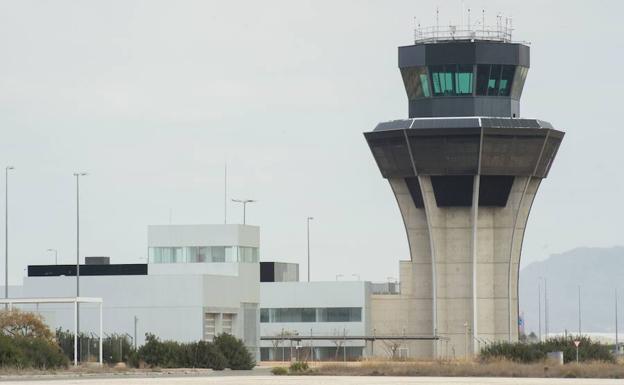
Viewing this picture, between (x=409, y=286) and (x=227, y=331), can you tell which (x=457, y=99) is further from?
(x=227, y=331)

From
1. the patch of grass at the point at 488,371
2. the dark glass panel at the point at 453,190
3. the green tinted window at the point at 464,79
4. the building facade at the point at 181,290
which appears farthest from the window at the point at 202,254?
the patch of grass at the point at 488,371

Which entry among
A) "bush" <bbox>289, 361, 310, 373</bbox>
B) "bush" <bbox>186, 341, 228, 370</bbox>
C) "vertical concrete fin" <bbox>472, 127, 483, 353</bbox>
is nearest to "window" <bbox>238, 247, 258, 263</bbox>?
"bush" <bbox>186, 341, 228, 370</bbox>

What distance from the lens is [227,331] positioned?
123 m

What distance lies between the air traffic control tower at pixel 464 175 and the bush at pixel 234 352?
28400 mm

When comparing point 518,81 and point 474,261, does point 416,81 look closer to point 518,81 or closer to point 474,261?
point 518,81

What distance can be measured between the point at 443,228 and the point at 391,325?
11.6 m

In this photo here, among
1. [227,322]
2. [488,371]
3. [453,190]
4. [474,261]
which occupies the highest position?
[453,190]

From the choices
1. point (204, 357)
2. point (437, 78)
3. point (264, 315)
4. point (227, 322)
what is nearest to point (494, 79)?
point (437, 78)

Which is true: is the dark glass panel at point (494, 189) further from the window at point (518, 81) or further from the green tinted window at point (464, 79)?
the green tinted window at point (464, 79)

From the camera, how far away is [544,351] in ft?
380

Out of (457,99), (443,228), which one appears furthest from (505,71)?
(443,228)

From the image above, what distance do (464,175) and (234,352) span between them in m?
31.1

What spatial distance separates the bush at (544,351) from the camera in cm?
11262

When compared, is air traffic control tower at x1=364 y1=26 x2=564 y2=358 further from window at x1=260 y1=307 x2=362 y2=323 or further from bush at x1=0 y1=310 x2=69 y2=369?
bush at x1=0 y1=310 x2=69 y2=369
